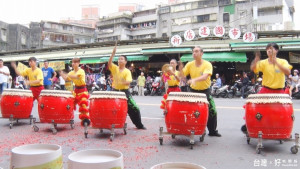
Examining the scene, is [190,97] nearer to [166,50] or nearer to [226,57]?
[226,57]

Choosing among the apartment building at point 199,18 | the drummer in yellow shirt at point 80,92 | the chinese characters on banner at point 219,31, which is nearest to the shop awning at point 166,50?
the chinese characters on banner at point 219,31

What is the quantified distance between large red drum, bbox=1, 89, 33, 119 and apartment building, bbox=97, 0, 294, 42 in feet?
60.8

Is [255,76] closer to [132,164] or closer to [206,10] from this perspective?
[132,164]

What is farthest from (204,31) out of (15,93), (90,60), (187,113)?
(187,113)

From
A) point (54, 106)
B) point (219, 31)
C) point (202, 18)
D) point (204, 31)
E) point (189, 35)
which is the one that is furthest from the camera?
point (202, 18)

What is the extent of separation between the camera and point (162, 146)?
14.9 feet

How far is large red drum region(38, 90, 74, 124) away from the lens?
560 cm

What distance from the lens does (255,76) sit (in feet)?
56.2

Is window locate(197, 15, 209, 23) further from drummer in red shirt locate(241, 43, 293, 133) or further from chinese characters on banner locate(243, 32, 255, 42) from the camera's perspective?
drummer in red shirt locate(241, 43, 293, 133)

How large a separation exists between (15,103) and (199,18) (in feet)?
107

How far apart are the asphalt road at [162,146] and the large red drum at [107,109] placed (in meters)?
0.33

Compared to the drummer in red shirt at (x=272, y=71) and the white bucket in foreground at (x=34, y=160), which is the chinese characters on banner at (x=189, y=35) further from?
the white bucket in foreground at (x=34, y=160)

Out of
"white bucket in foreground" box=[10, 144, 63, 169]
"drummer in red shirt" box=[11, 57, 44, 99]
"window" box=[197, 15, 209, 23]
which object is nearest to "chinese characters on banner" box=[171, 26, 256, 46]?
"drummer in red shirt" box=[11, 57, 44, 99]

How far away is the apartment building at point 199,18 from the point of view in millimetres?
30402
